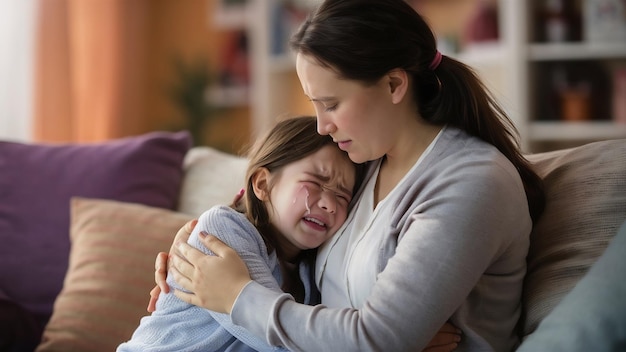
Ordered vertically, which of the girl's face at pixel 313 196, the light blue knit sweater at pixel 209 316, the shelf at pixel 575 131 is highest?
the girl's face at pixel 313 196

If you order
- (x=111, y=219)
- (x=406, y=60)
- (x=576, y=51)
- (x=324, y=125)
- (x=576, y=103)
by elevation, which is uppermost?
(x=406, y=60)

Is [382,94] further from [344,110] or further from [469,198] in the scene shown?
[469,198]

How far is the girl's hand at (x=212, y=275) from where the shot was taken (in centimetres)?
149

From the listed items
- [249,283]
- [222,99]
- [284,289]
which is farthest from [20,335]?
[222,99]

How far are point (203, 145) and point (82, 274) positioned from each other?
112 inches

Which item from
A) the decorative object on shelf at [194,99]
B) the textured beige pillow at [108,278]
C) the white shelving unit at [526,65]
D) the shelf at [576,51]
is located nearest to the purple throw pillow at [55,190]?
the textured beige pillow at [108,278]

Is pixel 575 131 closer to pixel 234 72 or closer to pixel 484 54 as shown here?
pixel 484 54

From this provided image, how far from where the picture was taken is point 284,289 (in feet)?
5.82

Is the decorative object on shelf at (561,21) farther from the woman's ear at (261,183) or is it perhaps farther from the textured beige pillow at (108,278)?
the woman's ear at (261,183)

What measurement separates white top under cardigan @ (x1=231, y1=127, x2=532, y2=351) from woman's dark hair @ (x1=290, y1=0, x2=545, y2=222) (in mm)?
46

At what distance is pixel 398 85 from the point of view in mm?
1521

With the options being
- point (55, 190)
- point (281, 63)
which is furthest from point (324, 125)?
point (281, 63)

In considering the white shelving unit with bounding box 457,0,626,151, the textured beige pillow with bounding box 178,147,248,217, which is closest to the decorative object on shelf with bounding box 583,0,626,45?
the white shelving unit with bounding box 457,0,626,151

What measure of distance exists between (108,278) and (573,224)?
1224mm
